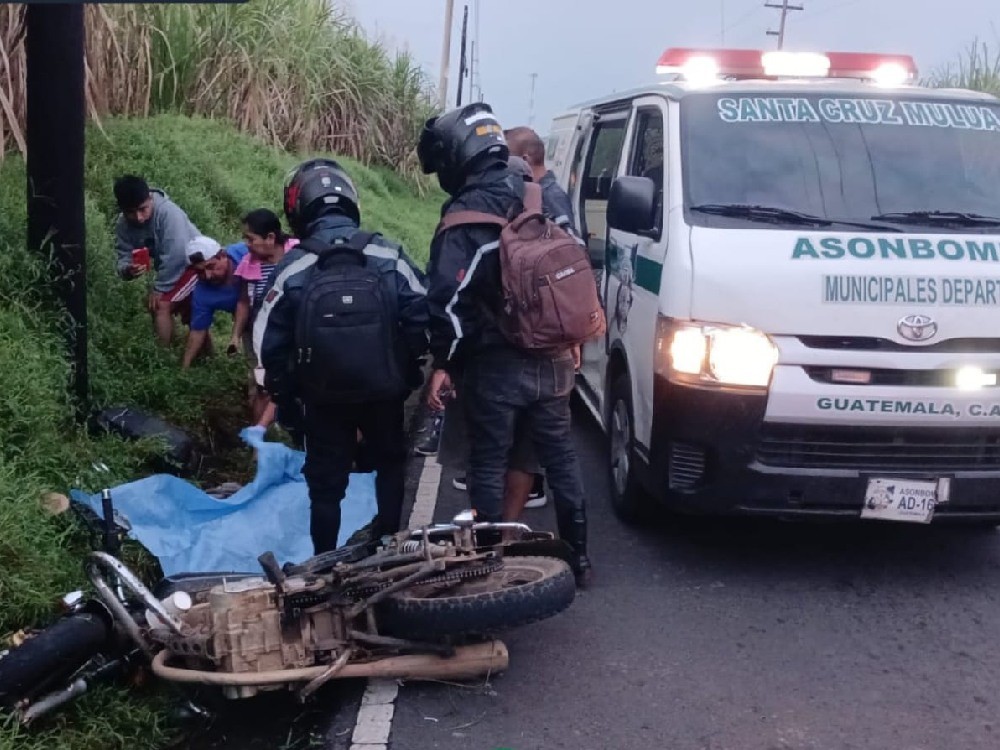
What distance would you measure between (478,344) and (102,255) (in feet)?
12.8

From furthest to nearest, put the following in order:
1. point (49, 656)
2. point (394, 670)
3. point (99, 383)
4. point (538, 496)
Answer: point (99, 383)
point (538, 496)
point (394, 670)
point (49, 656)

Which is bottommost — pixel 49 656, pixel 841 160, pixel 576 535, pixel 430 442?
pixel 430 442

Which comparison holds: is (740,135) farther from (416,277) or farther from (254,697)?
(254,697)

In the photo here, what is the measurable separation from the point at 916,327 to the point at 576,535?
156 cm

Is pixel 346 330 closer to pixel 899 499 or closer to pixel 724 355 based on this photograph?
pixel 724 355

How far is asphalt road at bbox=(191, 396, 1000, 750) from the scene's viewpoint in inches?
145

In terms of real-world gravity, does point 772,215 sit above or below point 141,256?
above

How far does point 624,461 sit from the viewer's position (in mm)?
5445

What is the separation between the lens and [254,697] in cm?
388

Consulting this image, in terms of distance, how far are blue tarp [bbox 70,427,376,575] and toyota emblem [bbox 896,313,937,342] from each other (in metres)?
2.46

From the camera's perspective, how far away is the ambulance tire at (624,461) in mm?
5250

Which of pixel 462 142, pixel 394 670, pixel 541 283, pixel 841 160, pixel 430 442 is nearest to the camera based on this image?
pixel 394 670

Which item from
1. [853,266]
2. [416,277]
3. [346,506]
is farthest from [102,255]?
[853,266]

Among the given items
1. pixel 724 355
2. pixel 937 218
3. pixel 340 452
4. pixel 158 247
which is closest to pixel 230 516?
pixel 340 452
